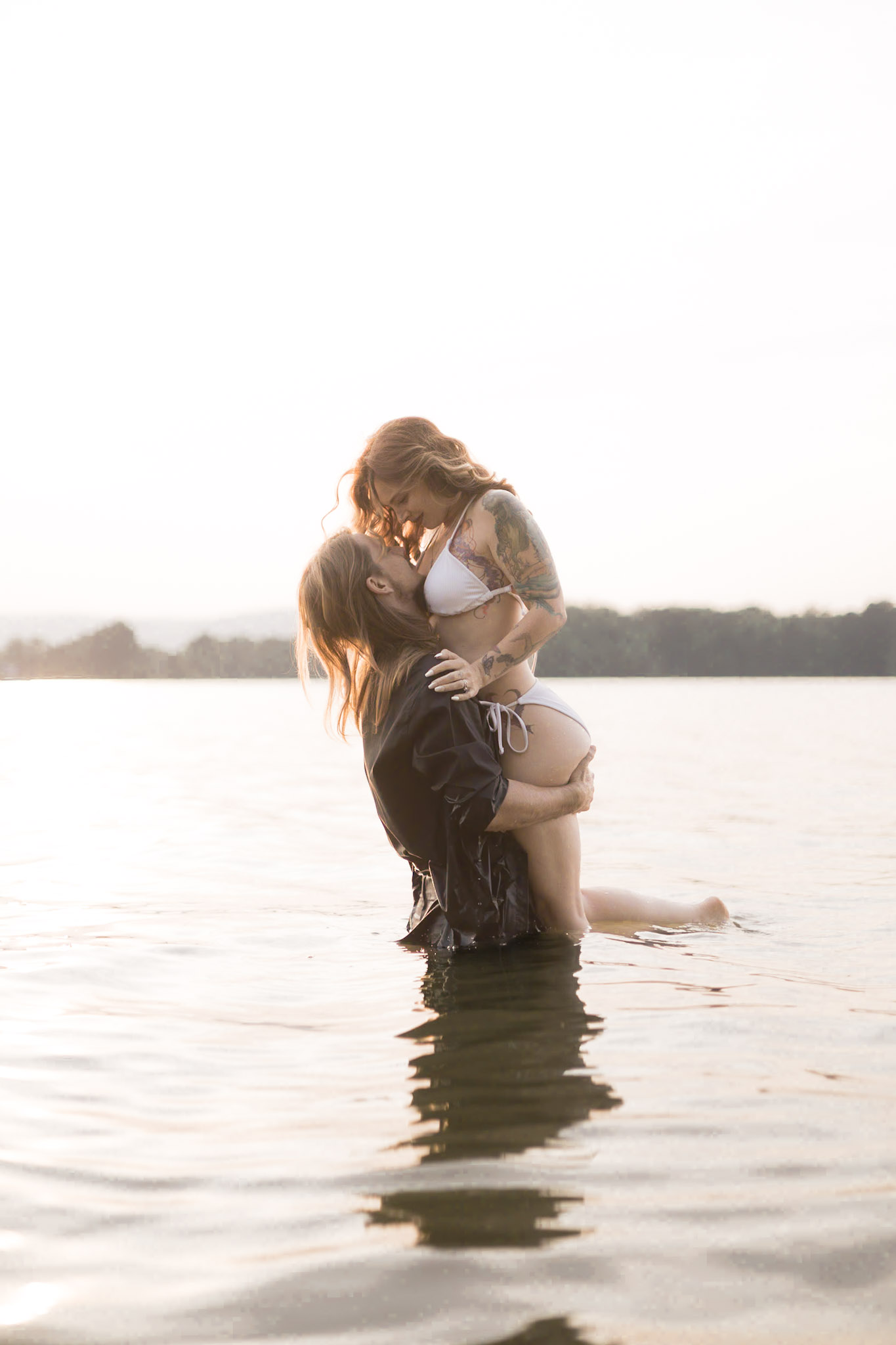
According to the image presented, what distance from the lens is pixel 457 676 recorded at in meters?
4.65

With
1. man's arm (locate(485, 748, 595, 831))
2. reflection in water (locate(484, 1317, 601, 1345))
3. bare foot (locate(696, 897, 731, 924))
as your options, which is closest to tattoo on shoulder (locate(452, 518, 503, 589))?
man's arm (locate(485, 748, 595, 831))

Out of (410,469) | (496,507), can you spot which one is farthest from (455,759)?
(410,469)

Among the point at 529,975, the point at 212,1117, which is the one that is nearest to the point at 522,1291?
the point at 212,1117

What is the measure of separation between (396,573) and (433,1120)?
8.66 ft

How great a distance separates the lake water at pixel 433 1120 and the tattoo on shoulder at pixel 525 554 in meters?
1.50

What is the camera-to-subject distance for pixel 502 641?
15.7 ft

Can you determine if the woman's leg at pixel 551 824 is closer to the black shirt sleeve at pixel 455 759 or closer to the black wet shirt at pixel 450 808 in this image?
the black wet shirt at pixel 450 808

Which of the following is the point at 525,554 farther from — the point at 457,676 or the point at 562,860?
the point at 562,860

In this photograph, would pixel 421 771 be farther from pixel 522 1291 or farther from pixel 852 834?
pixel 852 834

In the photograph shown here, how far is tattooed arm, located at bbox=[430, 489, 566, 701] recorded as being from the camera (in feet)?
15.6

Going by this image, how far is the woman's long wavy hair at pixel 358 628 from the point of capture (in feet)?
15.9

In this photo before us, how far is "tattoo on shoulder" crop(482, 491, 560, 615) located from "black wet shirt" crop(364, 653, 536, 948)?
490mm

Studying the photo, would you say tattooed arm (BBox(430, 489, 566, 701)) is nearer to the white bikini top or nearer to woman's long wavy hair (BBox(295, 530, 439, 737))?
the white bikini top

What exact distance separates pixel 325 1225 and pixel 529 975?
→ 2.36 meters
